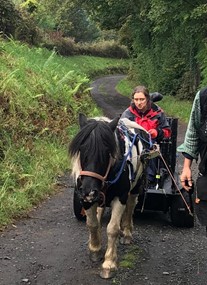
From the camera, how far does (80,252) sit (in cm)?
526

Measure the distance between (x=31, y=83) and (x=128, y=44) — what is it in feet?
75.1

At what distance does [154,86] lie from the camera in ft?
85.9

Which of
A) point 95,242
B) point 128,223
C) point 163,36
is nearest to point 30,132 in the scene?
point 128,223

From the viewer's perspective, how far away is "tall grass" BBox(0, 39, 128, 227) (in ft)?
23.2

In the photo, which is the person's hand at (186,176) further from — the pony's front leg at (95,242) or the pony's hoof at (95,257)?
the pony's hoof at (95,257)

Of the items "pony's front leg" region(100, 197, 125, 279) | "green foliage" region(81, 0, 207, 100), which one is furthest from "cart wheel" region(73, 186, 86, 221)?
"green foliage" region(81, 0, 207, 100)

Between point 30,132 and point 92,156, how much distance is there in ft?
16.2

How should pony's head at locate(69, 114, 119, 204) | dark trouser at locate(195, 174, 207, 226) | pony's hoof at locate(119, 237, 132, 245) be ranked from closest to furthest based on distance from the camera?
dark trouser at locate(195, 174, 207, 226)
pony's head at locate(69, 114, 119, 204)
pony's hoof at locate(119, 237, 132, 245)

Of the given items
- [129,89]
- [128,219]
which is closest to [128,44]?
[129,89]

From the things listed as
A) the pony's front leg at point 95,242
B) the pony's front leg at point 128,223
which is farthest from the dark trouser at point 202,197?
the pony's front leg at point 128,223

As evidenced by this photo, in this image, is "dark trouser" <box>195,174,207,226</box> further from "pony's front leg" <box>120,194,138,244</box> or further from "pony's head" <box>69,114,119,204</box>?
"pony's front leg" <box>120,194,138,244</box>

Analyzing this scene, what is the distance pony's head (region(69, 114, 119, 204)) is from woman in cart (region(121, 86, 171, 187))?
1.75 m

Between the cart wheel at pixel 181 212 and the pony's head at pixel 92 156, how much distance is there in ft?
6.55

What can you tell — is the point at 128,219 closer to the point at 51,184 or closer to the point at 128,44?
the point at 51,184
